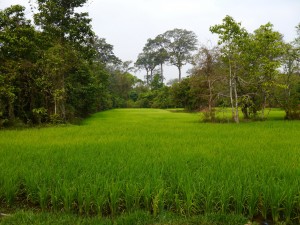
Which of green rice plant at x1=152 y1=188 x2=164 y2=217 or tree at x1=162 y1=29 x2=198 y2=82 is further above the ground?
tree at x1=162 y1=29 x2=198 y2=82

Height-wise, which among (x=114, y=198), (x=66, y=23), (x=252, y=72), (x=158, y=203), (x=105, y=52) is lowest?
(x=158, y=203)

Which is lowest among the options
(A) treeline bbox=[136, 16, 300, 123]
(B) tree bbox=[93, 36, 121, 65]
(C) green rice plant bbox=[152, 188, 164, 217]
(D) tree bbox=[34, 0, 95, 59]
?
(C) green rice plant bbox=[152, 188, 164, 217]

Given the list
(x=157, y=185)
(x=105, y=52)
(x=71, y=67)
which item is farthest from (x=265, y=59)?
(x=105, y=52)

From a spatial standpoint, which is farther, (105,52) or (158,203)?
(105,52)

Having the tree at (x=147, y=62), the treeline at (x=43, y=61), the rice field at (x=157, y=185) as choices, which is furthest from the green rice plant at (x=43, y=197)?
the tree at (x=147, y=62)

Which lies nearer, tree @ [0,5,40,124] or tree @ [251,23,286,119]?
tree @ [0,5,40,124]

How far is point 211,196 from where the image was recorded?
4.33 metres

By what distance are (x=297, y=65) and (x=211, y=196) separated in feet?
70.6

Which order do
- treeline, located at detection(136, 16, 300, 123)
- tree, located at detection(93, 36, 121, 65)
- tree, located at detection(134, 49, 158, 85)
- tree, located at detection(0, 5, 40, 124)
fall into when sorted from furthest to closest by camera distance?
1. tree, located at detection(134, 49, 158, 85)
2. tree, located at detection(93, 36, 121, 65)
3. treeline, located at detection(136, 16, 300, 123)
4. tree, located at detection(0, 5, 40, 124)

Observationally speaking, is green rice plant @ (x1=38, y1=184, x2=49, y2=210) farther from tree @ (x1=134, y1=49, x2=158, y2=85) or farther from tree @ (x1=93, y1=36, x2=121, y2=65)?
tree @ (x1=134, y1=49, x2=158, y2=85)

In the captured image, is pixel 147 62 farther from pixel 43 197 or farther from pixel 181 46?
pixel 43 197

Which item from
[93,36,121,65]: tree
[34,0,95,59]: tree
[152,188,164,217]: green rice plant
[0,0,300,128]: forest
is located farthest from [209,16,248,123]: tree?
[93,36,121,65]: tree

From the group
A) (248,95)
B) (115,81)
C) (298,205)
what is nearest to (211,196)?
(298,205)

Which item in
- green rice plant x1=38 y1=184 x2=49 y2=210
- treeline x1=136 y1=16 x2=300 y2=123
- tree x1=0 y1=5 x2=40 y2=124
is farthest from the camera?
treeline x1=136 y1=16 x2=300 y2=123
